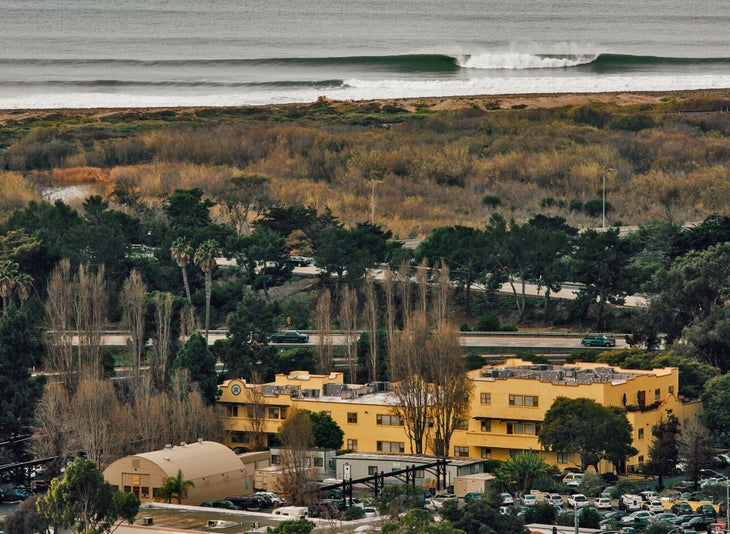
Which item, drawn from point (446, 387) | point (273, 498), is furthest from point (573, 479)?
point (273, 498)

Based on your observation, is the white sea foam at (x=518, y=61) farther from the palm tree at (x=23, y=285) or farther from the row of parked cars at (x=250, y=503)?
the row of parked cars at (x=250, y=503)

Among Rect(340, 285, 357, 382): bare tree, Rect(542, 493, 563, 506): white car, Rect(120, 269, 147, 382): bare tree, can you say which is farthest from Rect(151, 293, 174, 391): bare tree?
Rect(542, 493, 563, 506): white car

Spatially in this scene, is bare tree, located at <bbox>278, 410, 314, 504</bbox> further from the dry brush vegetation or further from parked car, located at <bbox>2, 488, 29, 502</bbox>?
the dry brush vegetation

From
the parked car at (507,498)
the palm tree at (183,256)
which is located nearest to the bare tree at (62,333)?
the palm tree at (183,256)

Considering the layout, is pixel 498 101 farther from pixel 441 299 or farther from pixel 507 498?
pixel 507 498

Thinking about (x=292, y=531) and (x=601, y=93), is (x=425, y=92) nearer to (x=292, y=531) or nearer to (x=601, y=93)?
(x=601, y=93)
